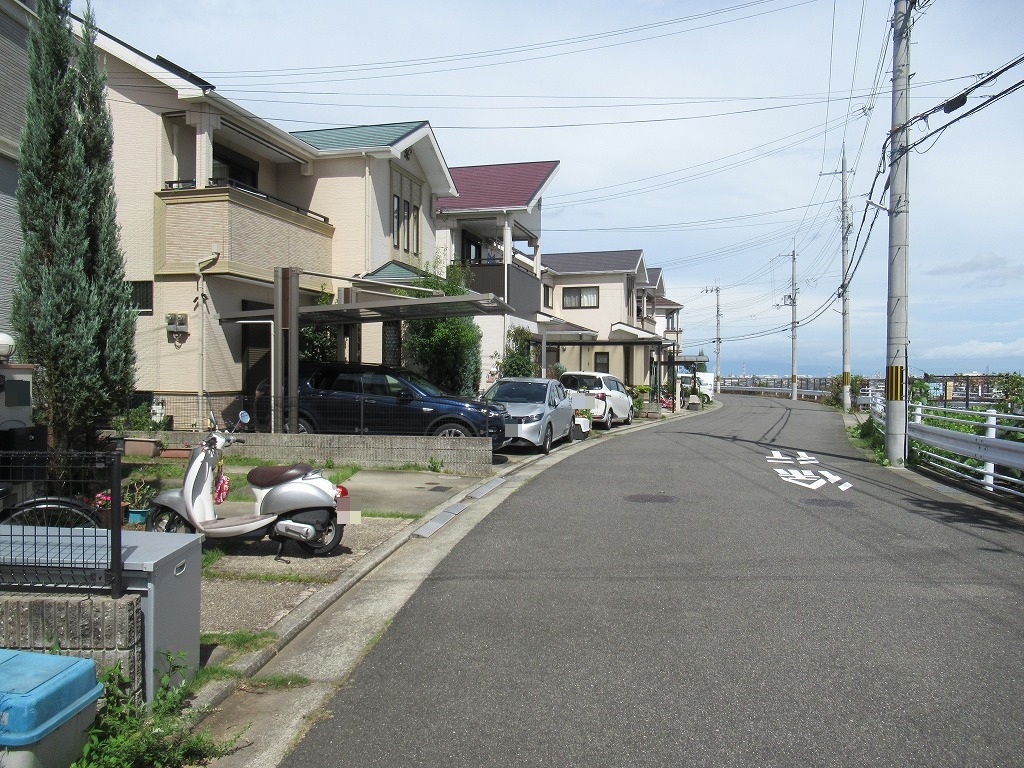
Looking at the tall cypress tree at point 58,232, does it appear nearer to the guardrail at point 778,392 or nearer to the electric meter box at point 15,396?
the electric meter box at point 15,396

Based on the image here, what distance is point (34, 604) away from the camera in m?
3.89

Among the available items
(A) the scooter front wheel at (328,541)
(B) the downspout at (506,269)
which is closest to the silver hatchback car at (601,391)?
(B) the downspout at (506,269)

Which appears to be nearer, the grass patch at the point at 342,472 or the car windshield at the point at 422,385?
the grass patch at the point at 342,472

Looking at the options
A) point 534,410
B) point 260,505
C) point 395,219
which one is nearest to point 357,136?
point 395,219

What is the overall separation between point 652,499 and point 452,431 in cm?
454

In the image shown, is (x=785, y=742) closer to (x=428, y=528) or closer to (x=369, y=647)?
(x=369, y=647)

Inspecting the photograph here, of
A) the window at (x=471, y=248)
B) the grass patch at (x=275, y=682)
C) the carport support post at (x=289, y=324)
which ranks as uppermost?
the window at (x=471, y=248)

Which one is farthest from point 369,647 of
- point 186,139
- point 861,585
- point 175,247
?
point 186,139

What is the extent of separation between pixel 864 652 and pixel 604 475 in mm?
8391

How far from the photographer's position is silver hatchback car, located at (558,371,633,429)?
24.8 m

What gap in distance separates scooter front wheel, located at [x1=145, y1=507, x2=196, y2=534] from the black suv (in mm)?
6548

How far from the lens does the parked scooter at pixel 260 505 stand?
7.08 m

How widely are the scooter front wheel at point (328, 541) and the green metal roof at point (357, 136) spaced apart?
46.7ft

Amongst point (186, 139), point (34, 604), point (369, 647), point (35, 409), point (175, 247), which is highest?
point (186, 139)
